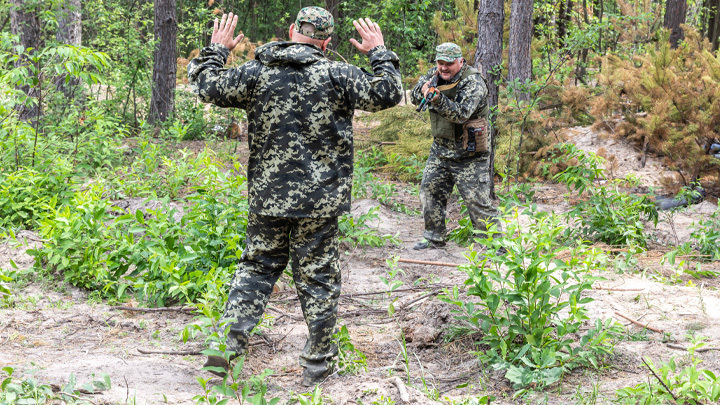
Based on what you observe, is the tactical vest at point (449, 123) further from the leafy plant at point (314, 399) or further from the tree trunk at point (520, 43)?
the tree trunk at point (520, 43)

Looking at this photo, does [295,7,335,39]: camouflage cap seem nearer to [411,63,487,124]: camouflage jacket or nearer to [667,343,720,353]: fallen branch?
[411,63,487,124]: camouflage jacket

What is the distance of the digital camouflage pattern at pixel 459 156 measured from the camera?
5.92 m

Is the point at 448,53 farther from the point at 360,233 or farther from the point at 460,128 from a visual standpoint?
the point at 360,233

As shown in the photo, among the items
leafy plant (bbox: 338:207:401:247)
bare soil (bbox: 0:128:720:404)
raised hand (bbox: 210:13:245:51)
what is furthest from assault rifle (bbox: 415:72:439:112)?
raised hand (bbox: 210:13:245:51)

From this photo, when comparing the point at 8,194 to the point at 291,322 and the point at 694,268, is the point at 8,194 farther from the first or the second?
the point at 694,268

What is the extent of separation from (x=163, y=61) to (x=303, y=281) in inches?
360

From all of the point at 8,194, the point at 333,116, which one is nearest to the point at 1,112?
the point at 8,194

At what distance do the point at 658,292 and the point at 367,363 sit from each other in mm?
2494

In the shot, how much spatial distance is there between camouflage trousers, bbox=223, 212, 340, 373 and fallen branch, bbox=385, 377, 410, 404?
16.0 inches

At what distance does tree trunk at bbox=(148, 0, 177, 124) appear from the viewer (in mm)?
11344

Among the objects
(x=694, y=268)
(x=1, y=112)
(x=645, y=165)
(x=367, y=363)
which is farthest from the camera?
(x=645, y=165)

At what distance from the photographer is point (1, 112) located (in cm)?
601

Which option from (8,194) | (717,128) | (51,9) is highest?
(51,9)

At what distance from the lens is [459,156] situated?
6.18m
